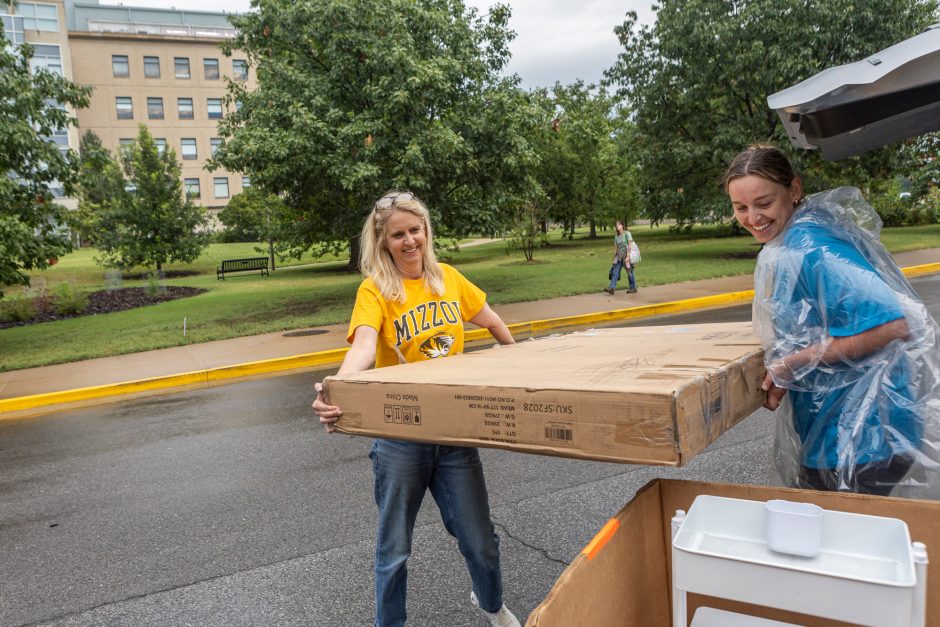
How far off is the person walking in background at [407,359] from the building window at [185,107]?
62384mm

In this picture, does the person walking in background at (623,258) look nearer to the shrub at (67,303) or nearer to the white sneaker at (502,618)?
the white sneaker at (502,618)

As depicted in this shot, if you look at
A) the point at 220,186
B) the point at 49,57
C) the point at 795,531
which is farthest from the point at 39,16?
the point at 795,531

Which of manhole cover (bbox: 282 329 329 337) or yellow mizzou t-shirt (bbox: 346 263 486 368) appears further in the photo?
manhole cover (bbox: 282 329 329 337)

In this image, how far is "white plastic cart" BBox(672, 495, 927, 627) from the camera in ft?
4.04

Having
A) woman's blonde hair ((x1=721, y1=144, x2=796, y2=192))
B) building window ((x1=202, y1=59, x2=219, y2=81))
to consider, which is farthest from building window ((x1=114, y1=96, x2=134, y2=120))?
woman's blonde hair ((x1=721, y1=144, x2=796, y2=192))

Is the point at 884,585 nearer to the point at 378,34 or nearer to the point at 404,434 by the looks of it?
the point at 404,434

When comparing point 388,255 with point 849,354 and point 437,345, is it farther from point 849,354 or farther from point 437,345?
point 849,354

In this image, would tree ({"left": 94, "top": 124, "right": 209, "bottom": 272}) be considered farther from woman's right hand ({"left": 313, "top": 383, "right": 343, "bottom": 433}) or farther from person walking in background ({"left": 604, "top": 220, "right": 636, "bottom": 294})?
woman's right hand ({"left": 313, "top": 383, "right": 343, "bottom": 433})

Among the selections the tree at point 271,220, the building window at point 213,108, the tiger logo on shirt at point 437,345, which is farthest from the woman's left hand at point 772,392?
the building window at point 213,108

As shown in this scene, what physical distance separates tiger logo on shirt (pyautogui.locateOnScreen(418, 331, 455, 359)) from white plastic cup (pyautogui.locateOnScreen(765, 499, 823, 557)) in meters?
1.36

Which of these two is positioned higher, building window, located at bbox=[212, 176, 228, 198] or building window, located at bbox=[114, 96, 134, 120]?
building window, located at bbox=[114, 96, 134, 120]

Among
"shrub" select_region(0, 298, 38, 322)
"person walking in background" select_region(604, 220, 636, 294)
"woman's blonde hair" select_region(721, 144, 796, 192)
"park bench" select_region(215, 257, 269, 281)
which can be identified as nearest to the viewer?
"woman's blonde hair" select_region(721, 144, 796, 192)

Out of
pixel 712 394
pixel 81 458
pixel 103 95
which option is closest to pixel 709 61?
pixel 81 458

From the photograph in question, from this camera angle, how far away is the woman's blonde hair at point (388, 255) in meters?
2.46
